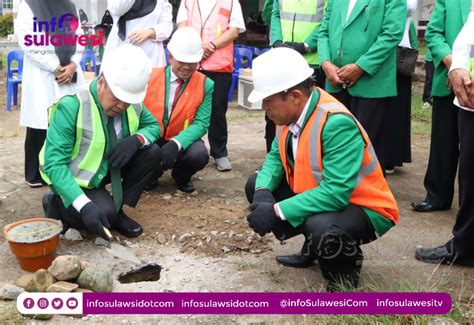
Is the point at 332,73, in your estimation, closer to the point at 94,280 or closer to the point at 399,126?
the point at 399,126

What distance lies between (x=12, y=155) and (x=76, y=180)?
2655 mm

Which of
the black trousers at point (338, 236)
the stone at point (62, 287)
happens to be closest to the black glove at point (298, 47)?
the black trousers at point (338, 236)

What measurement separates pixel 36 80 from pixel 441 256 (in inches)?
132

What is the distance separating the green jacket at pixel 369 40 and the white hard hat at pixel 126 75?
156cm

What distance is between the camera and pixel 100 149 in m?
3.44

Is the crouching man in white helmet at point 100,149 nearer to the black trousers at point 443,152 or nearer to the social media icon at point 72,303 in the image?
the social media icon at point 72,303

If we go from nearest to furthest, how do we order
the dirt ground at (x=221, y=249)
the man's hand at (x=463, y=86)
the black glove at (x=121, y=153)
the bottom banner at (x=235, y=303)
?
the bottom banner at (x=235, y=303) → the dirt ground at (x=221, y=249) → the man's hand at (x=463, y=86) → the black glove at (x=121, y=153)

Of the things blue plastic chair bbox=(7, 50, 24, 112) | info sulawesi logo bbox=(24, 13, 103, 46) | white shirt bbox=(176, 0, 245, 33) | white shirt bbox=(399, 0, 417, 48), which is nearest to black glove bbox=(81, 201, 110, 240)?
info sulawesi logo bbox=(24, 13, 103, 46)

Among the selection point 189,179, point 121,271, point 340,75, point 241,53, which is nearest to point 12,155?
point 189,179

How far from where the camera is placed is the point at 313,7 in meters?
4.67

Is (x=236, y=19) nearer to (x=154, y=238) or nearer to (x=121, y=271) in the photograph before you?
(x=154, y=238)

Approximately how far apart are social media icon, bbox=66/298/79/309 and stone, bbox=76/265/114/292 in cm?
15

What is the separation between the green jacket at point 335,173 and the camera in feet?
8.74

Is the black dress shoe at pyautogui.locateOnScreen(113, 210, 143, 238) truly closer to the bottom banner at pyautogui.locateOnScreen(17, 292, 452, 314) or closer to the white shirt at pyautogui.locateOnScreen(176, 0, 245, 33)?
the bottom banner at pyautogui.locateOnScreen(17, 292, 452, 314)
